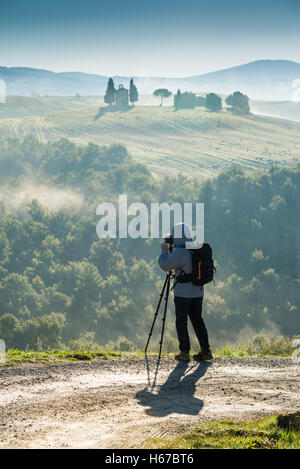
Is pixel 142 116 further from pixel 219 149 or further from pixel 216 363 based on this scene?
pixel 216 363

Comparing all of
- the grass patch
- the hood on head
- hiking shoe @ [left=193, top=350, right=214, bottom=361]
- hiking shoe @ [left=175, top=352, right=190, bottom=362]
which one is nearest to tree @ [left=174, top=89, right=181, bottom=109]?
the grass patch

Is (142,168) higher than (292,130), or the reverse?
(292,130)

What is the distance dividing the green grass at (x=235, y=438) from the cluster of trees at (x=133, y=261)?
58.6 metres

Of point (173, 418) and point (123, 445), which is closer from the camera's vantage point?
point (123, 445)

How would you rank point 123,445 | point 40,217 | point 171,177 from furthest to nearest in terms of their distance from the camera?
point 171,177 < point 40,217 < point 123,445

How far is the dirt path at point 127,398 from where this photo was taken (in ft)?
17.6

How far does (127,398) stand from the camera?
21.7 ft

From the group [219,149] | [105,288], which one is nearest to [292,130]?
[219,149]

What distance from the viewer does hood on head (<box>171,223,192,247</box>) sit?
816 cm

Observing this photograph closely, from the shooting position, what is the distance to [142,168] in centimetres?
13688

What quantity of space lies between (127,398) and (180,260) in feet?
8.20

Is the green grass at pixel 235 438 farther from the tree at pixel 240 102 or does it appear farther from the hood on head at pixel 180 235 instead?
the tree at pixel 240 102
